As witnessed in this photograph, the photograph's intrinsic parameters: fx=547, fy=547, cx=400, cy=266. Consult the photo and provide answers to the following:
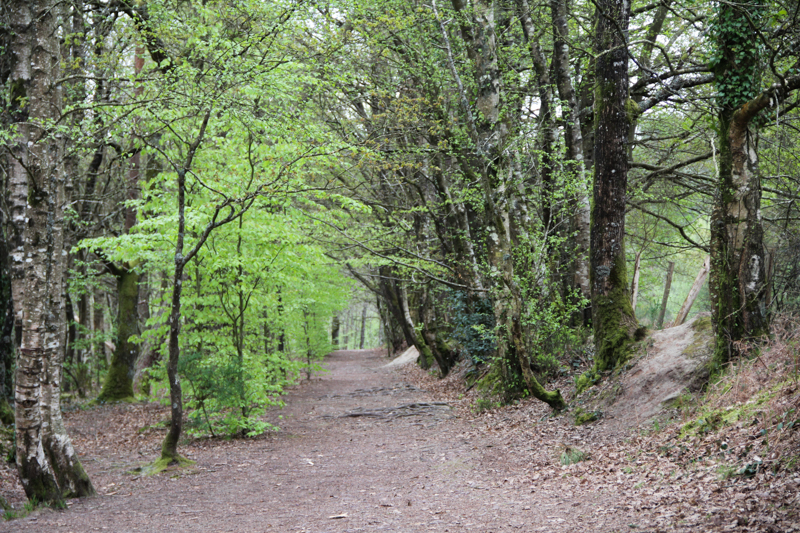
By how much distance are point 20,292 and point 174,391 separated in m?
2.69

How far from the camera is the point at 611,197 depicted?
345 inches

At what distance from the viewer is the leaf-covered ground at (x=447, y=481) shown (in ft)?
14.6

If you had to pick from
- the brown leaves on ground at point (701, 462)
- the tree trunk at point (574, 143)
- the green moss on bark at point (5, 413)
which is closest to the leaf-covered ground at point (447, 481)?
the brown leaves on ground at point (701, 462)

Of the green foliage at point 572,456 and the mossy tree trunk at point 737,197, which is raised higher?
the mossy tree trunk at point 737,197

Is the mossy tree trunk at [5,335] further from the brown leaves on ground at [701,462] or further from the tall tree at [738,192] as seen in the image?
the tall tree at [738,192]

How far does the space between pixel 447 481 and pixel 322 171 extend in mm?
6635

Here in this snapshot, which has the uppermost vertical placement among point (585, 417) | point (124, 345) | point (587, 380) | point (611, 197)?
point (611, 197)

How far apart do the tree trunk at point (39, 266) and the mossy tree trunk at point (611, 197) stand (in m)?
7.67

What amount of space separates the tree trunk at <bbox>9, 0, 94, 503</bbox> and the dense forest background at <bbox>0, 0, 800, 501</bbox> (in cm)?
2

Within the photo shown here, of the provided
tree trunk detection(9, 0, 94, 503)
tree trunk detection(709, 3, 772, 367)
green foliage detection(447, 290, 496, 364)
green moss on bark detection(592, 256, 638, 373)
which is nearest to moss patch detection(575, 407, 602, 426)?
green moss on bark detection(592, 256, 638, 373)

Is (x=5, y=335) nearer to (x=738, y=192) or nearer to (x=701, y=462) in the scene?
(x=701, y=462)

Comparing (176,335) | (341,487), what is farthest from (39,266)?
(341,487)

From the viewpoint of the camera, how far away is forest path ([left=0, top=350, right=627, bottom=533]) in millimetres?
5293

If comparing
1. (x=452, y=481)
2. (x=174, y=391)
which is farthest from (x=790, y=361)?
(x=174, y=391)
